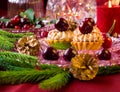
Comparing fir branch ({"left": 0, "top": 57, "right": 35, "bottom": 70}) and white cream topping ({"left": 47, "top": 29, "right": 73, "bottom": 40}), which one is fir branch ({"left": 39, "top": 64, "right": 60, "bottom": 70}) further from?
white cream topping ({"left": 47, "top": 29, "right": 73, "bottom": 40})

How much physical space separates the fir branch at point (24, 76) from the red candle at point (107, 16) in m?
0.46

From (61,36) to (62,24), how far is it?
33 millimetres

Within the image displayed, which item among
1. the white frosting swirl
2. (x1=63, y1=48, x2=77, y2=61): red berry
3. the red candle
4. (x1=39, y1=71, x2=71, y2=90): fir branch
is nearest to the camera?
(x1=39, y1=71, x2=71, y2=90): fir branch

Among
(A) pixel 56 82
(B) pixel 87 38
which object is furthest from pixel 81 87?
(B) pixel 87 38

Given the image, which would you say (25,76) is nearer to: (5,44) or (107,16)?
(5,44)

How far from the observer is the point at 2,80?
1.88 feet

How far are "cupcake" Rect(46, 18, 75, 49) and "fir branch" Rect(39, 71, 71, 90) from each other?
18 cm

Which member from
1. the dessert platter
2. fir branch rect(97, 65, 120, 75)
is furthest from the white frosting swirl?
fir branch rect(97, 65, 120, 75)

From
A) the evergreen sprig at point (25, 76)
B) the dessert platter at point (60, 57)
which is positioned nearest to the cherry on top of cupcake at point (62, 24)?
the dessert platter at point (60, 57)

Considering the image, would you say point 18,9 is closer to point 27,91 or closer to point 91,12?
point 91,12

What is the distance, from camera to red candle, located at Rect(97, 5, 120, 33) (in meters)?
0.99

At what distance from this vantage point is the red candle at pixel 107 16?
99 centimetres

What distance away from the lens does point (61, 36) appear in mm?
797

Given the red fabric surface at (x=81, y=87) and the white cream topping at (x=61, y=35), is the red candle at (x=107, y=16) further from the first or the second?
the red fabric surface at (x=81, y=87)
